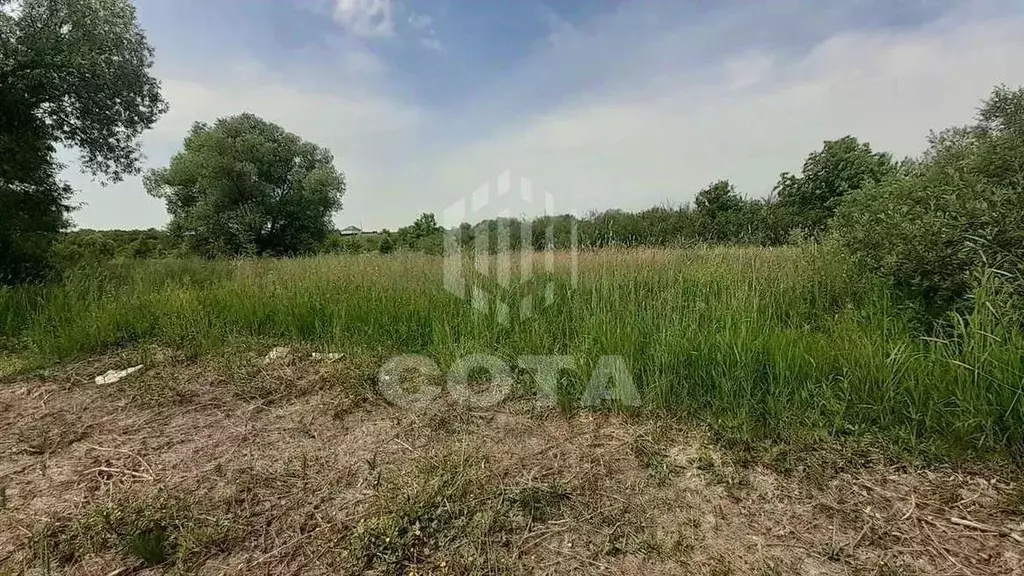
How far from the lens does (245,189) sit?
71.2 ft

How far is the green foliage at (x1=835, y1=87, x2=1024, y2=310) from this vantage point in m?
→ 2.73

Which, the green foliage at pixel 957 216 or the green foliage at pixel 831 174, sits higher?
the green foliage at pixel 831 174

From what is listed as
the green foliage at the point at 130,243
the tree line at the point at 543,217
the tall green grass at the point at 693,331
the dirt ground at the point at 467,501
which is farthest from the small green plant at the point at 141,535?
the green foliage at the point at 130,243

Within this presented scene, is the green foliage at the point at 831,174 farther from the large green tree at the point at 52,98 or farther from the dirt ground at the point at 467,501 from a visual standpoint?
the large green tree at the point at 52,98

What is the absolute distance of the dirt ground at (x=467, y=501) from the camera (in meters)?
1.45

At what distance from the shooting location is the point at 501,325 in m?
3.58

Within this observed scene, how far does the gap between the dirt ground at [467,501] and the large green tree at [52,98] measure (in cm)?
764

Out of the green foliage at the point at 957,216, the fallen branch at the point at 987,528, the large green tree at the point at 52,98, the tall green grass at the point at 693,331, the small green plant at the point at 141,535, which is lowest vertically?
the small green plant at the point at 141,535

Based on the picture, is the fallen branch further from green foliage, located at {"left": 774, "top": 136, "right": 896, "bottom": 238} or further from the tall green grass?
green foliage, located at {"left": 774, "top": 136, "right": 896, "bottom": 238}

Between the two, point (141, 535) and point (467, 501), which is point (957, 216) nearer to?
point (467, 501)

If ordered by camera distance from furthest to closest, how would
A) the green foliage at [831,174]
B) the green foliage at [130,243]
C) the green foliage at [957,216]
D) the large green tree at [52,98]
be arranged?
the green foliage at [831,174] < the green foliage at [130,243] < the large green tree at [52,98] < the green foliage at [957,216]

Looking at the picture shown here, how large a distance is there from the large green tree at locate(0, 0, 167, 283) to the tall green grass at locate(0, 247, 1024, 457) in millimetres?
3019

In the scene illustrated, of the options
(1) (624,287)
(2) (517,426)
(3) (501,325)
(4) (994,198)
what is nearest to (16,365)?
(3) (501,325)

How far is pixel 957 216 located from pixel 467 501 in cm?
380
